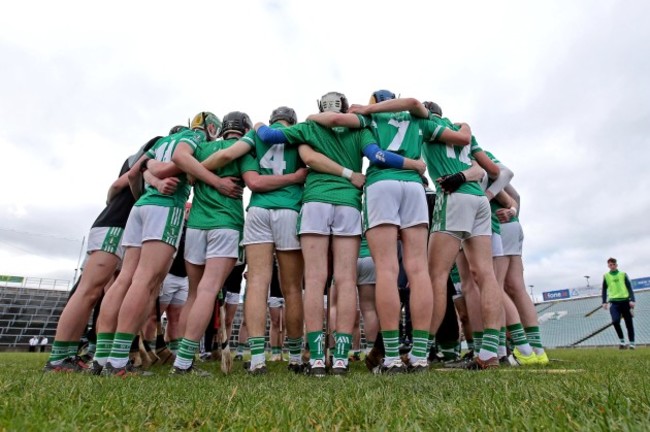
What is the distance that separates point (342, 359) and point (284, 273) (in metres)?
0.95

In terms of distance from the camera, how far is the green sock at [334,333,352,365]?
3.24 metres

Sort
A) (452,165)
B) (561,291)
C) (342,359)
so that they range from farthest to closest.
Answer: (561,291)
(452,165)
(342,359)

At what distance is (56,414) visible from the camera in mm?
1384

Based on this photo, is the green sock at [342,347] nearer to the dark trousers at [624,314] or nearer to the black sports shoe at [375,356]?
the black sports shoe at [375,356]

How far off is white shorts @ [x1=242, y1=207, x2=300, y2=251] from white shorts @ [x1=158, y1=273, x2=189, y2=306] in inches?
138

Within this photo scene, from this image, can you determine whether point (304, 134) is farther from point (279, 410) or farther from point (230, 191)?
point (279, 410)

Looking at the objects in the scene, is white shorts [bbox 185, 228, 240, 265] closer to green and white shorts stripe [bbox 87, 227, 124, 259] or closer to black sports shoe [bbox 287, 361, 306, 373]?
green and white shorts stripe [bbox 87, 227, 124, 259]

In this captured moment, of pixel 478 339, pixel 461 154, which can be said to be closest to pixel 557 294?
pixel 478 339

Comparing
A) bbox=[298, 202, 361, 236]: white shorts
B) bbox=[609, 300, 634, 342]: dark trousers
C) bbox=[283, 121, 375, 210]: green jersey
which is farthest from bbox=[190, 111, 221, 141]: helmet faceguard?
bbox=[609, 300, 634, 342]: dark trousers

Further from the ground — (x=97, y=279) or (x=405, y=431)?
(x=97, y=279)

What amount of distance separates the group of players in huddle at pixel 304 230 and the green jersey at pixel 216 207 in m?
0.01

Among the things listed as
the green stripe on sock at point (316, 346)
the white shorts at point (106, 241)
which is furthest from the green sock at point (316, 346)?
the white shorts at point (106, 241)

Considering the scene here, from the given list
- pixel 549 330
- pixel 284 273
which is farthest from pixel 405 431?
pixel 549 330

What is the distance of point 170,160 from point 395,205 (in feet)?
7.47
